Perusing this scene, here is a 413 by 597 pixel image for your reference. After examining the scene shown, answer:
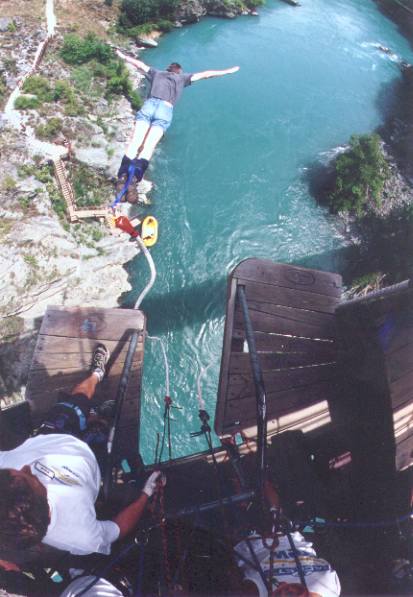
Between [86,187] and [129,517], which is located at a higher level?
[129,517]

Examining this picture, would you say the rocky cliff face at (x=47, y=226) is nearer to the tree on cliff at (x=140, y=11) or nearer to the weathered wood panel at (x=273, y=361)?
the weathered wood panel at (x=273, y=361)

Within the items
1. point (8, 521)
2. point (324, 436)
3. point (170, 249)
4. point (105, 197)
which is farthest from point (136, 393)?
point (105, 197)

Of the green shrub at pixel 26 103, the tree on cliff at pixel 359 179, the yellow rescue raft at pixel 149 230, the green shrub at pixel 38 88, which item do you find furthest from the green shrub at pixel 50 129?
the tree on cliff at pixel 359 179

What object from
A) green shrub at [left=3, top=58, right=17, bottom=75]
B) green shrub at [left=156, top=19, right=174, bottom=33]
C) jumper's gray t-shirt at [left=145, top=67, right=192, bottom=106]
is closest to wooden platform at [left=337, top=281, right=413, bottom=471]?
jumper's gray t-shirt at [left=145, top=67, right=192, bottom=106]

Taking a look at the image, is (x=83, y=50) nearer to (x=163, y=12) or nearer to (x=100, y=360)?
(x=163, y=12)

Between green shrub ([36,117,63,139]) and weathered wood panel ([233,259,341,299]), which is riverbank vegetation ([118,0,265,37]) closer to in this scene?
green shrub ([36,117,63,139])

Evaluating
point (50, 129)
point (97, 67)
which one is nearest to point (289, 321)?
point (50, 129)
